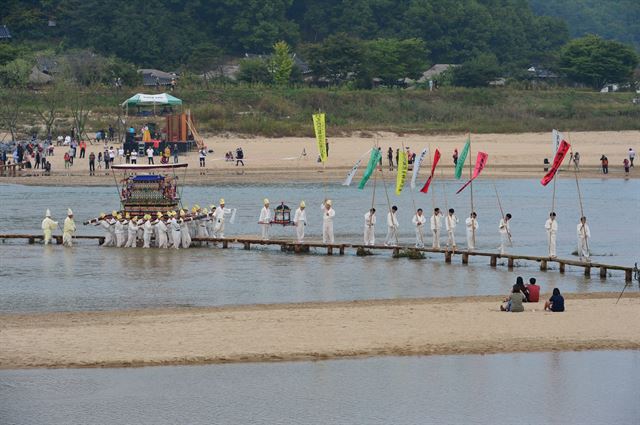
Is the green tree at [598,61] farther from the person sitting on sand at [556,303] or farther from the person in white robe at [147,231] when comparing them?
the person sitting on sand at [556,303]

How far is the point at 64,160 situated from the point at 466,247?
3244 cm

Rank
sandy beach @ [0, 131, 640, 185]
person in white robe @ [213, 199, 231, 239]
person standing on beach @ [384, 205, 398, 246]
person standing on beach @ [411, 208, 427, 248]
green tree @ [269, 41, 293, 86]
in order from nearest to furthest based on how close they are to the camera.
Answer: person standing on beach @ [411, 208, 427, 248] < person standing on beach @ [384, 205, 398, 246] < person in white robe @ [213, 199, 231, 239] < sandy beach @ [0, 131, 640, 185] < green tree @ [269, 41, 293, 86]

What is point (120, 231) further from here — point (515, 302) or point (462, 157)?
point (515, 302)

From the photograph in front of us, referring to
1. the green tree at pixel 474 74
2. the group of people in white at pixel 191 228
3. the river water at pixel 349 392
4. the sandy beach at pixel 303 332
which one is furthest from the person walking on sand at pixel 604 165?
the river water at pixel 349 392

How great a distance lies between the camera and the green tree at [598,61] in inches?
4016

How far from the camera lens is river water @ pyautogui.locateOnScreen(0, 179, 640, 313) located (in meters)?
29.0

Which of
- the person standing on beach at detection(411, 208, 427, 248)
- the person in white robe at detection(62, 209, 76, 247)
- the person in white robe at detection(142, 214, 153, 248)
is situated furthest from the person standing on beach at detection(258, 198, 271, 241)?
the person in white robe at detection(62, 209, 76, 247)

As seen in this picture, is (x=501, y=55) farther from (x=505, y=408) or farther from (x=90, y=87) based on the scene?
(x=505, y=408)

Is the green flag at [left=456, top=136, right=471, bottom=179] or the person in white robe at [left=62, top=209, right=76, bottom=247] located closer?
the green flag at [left=456, top=136, right=471, bottom=179]

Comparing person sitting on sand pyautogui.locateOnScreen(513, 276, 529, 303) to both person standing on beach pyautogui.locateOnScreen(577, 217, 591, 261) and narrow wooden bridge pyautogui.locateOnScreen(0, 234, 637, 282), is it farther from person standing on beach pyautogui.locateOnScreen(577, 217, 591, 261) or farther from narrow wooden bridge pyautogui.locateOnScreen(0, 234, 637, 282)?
person standing on beach pyautogui.locateOnScreen(577, 217, 591, 261)

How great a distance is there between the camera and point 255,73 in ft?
321

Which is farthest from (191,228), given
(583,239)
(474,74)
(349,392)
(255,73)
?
(474,74)

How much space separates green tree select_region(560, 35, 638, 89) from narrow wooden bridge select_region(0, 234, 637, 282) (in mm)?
69713

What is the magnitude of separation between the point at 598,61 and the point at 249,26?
29118 millimetres
